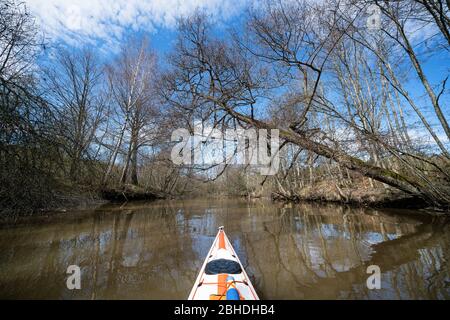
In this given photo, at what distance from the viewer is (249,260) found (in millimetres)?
4973

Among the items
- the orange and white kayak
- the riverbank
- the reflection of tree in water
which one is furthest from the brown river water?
the riverbank

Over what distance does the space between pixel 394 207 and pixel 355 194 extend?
108 inches

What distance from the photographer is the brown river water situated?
3.46 metres

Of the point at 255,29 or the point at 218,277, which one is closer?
the point at 218,277

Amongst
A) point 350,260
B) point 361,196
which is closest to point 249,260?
point 350,260

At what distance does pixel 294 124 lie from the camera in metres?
8.71

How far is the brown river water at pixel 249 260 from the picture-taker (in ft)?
11.3

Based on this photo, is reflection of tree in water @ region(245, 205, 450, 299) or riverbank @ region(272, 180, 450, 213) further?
riverbank @ region(272, 180, 450, 213)

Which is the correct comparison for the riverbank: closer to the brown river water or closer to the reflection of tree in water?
the brown river water

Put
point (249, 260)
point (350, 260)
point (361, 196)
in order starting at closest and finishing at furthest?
point (350, 260) < point (249, 260) < point (361, 196)

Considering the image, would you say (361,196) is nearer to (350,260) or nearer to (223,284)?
(350,260)

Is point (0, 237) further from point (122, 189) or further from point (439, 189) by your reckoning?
point (439, 189)

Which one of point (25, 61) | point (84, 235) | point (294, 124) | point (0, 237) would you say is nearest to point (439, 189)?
point (294, 124)

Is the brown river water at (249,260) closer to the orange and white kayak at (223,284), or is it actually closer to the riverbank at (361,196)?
the orange and white kayak at (223,284)
